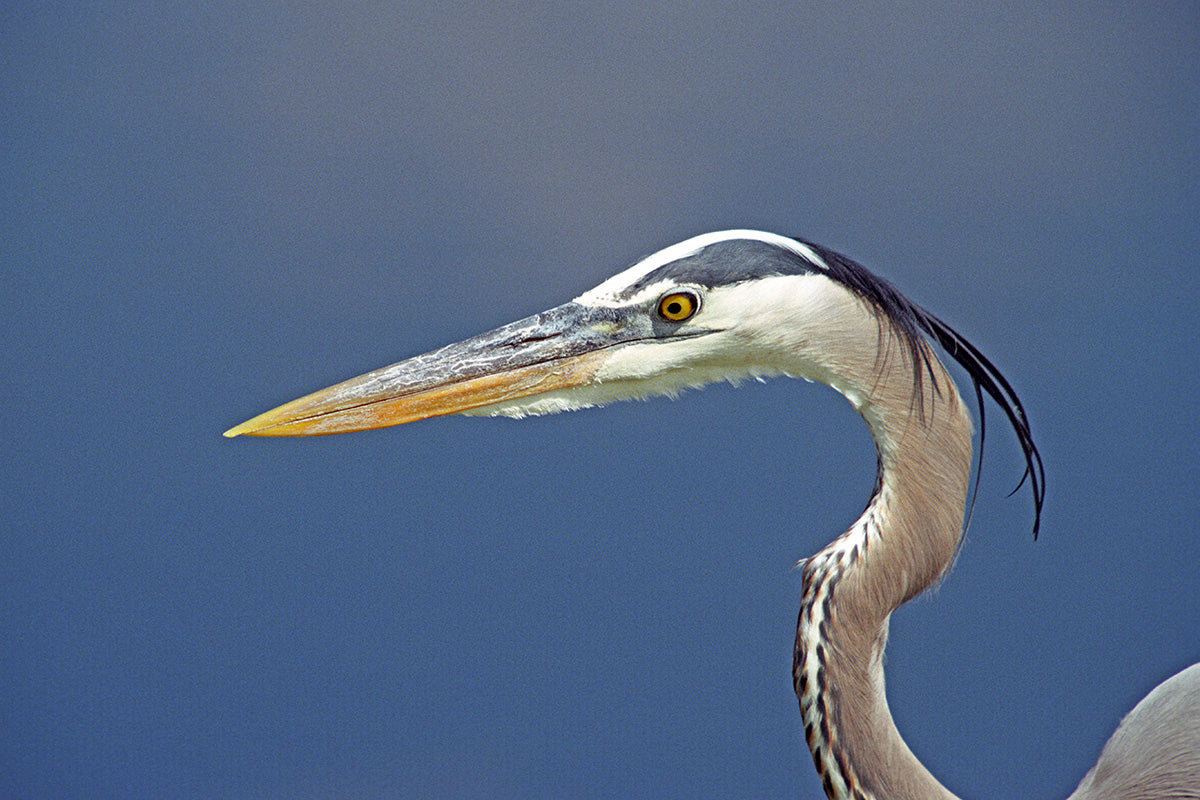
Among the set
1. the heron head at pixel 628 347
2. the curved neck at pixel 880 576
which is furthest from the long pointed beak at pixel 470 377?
the curved neck at pixel 880 576

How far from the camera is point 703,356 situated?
1.03 m

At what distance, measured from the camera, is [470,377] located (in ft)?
3.51

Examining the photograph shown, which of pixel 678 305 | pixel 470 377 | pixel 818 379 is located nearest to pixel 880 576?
pixel 818 379

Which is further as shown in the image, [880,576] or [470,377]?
[470,377]

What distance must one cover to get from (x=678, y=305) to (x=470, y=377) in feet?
0.77

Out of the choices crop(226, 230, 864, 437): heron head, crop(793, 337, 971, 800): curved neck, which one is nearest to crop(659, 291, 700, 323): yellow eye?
crop(226, 230, 864, 437): heron head

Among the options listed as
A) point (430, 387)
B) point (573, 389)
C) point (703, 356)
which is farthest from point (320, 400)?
point (703, 356)

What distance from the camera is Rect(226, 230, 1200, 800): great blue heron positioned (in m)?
0.95

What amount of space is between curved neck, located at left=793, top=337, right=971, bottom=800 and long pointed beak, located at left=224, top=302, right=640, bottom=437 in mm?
276

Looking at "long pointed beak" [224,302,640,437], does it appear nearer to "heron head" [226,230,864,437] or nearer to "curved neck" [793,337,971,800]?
"heron head" [226,230,864,437]

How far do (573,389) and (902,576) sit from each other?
1.23 feet

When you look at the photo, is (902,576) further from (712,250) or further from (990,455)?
(990,455)

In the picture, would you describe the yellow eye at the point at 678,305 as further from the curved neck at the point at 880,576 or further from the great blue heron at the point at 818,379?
the curved neck at the point at 880,576

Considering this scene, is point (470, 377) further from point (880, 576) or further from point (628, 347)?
point (880, 576)
